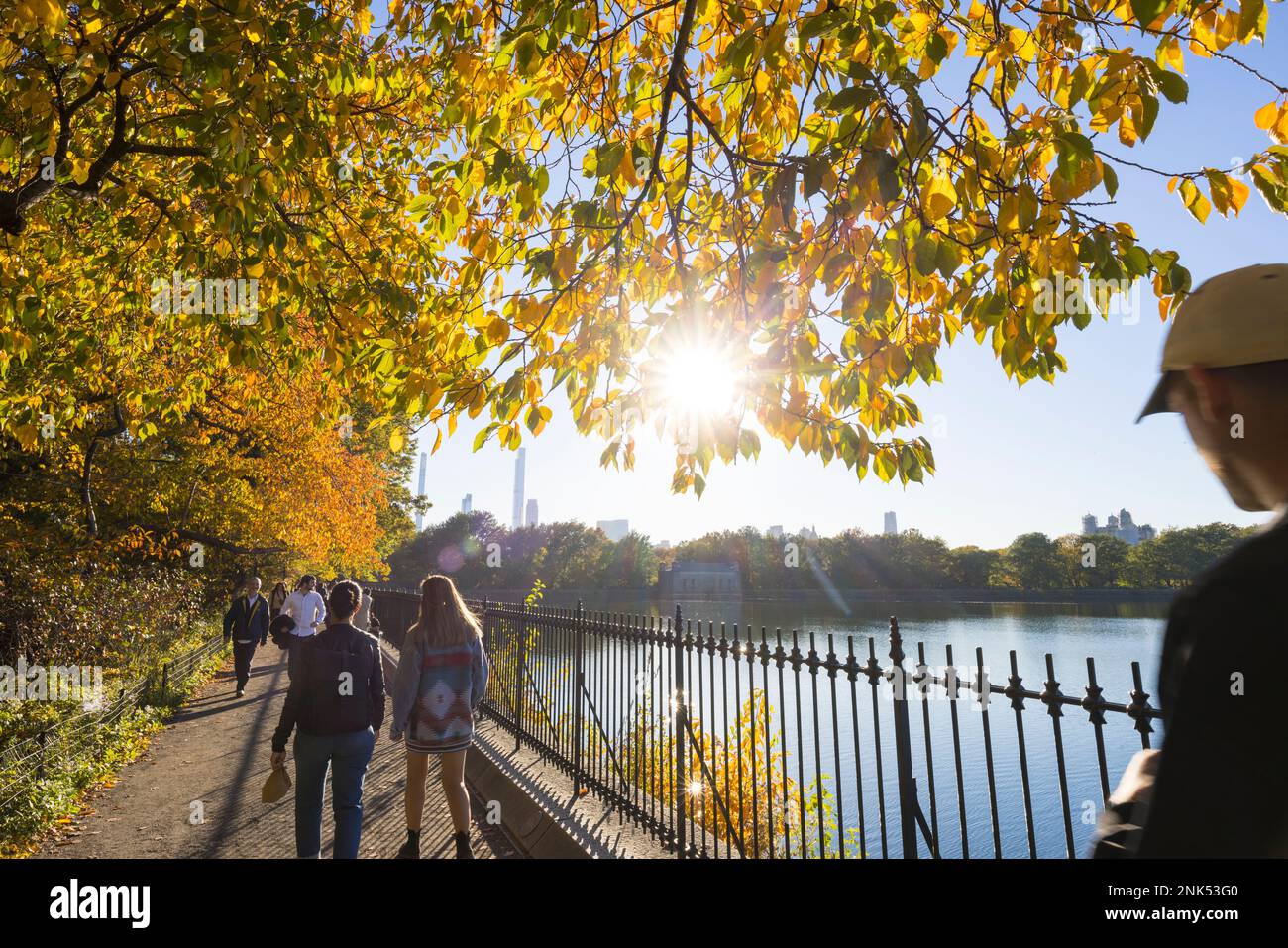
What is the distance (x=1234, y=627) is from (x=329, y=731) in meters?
5.58

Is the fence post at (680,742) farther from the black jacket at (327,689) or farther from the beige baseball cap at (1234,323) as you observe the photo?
the beige baseball cap at (1234,323)

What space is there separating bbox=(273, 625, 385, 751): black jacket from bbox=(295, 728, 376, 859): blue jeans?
10 centimetres

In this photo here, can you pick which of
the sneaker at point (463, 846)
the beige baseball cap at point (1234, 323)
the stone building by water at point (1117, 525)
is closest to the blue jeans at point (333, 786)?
the sneaker at point (463, 846)

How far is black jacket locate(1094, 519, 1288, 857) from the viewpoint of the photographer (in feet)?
3.03

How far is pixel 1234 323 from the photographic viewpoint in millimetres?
1160

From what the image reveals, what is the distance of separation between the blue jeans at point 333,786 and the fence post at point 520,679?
11.7ft

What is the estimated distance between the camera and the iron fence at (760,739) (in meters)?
3.63

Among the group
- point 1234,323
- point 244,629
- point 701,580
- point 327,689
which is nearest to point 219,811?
point 327,689

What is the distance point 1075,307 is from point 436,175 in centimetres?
326

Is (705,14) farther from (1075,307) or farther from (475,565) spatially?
(475,565)

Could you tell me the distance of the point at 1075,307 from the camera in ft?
9.94

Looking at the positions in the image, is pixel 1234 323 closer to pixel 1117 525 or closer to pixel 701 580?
pixel 701 580

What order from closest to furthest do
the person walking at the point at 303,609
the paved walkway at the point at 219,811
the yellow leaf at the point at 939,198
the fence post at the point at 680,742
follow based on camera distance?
1. the yellow leaf at the point at 939,198
2. the fence post at the point at 680,742
3. the paved walkway at the point at 219,811
4. the person walking at the point at 303,609

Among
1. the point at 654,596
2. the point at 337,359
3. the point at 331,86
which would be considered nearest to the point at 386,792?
the point at 337,359
